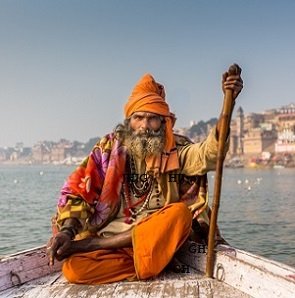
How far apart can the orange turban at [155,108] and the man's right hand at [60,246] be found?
0.69 metres

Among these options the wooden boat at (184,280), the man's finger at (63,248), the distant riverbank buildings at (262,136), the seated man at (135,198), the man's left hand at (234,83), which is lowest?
the wooden boat at (184,280)

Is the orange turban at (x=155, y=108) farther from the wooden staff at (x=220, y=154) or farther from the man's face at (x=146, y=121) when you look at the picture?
the wooden staff at (x=220, y=154)

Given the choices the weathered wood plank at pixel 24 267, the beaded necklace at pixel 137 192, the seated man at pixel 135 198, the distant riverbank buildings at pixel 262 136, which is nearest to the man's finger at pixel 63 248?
the seated man at pixel 135 198

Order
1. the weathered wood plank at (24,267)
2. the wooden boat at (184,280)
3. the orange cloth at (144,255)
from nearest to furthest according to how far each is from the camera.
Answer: the wooden boat at (184,280) → the orange cloth at (144,255) → the weathered wood plank at (24,267)

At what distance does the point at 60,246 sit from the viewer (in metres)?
3.15

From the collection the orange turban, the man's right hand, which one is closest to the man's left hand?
the orange turban

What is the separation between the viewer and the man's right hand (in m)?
3.12

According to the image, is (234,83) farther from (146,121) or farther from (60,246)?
(60,246)

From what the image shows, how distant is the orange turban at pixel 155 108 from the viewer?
11.4 ft

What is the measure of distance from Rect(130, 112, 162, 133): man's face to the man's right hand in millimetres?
811

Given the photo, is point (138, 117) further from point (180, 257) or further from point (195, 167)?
point (180, 257)

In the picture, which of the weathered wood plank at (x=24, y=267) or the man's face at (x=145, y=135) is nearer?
the weathered wood plank at (x=24, y=267)

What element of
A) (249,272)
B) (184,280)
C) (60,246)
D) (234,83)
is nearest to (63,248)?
(60,246)

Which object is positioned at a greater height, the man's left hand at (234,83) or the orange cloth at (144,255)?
the man's left hand at (234,83)
